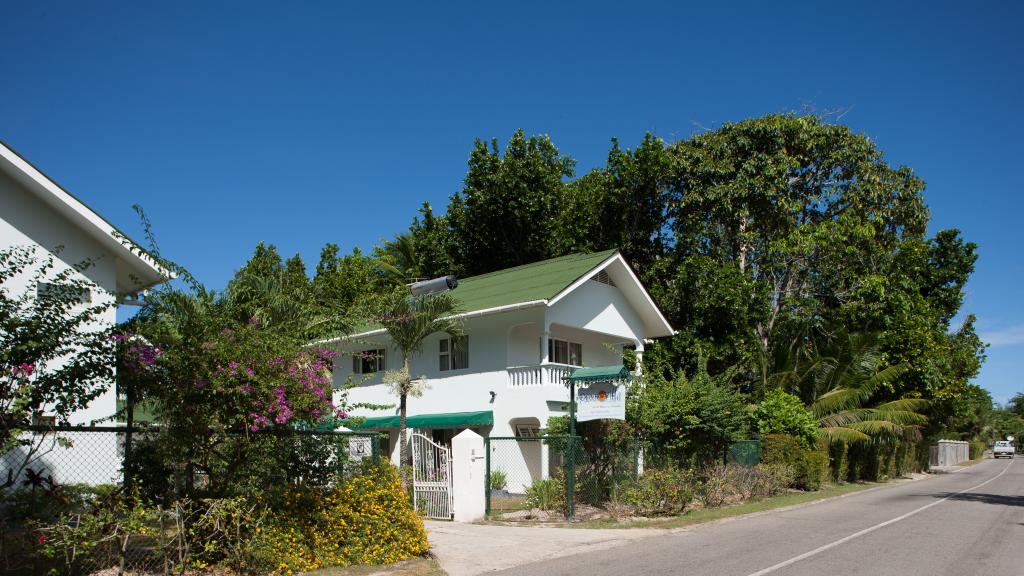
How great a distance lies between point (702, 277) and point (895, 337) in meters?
9.33

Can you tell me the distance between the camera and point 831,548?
1266 centimetres

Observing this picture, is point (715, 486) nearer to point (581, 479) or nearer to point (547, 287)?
point (581, 479)

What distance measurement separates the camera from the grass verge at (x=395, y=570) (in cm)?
1030

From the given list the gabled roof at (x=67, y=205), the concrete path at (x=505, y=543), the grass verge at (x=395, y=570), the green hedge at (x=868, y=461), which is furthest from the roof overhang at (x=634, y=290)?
the grass verge at (x=395, y=570)

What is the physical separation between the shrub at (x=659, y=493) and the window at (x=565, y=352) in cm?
1006

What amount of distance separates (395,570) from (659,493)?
8667 millimetres

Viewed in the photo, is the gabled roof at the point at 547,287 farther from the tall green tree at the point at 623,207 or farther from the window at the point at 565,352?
the tall green tree at the point at 623,207

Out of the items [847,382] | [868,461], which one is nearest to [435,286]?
[847,382]

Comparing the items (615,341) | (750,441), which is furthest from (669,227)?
(750,441)

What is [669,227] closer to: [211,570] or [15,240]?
[15,240]

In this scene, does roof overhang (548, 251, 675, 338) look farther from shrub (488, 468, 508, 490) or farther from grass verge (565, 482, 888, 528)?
grass verge (565, 482, 888, 528)

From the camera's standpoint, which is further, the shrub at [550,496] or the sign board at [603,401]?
the shrub at [550,496]

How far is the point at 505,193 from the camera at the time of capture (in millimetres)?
39625

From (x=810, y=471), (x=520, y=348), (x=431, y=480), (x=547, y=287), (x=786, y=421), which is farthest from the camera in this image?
(x=520, y=348)
